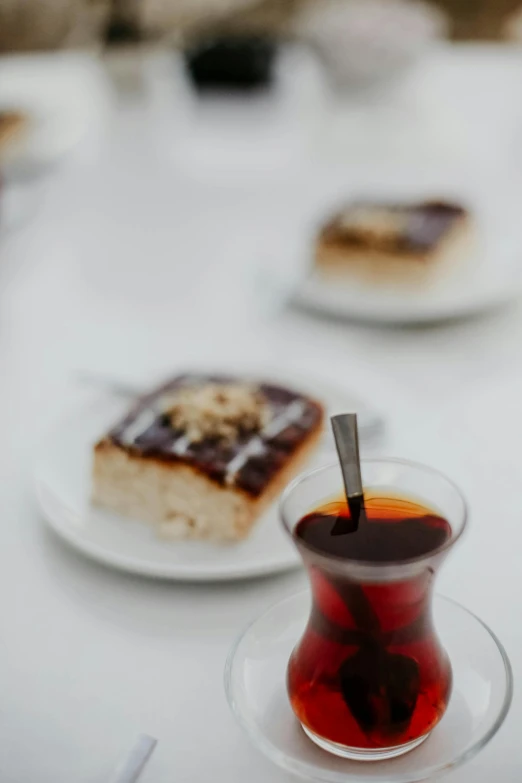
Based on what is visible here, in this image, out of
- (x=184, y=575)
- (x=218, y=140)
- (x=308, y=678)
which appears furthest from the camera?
(x=218, y=140)

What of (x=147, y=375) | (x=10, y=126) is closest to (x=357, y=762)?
(x=147, y=375)

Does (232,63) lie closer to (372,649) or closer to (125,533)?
(125,533)

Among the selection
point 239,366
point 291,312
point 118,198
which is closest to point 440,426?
point 239,366

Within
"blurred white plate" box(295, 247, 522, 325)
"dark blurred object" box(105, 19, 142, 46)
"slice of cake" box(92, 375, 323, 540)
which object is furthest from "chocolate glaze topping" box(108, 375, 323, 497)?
"dark blurred object" box(105, 19, 142, 46)

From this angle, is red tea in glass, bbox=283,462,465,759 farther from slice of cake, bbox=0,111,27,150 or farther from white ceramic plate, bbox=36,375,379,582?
slice of cake, bbox=0,111,27,150

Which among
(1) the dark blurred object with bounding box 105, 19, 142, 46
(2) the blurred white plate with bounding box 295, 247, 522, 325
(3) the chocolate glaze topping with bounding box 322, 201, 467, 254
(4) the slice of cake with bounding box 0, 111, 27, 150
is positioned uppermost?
(4) the slice of cake with bounding box 0, 111, 27, 150

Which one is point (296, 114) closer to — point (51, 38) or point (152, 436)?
point (152, 436)
